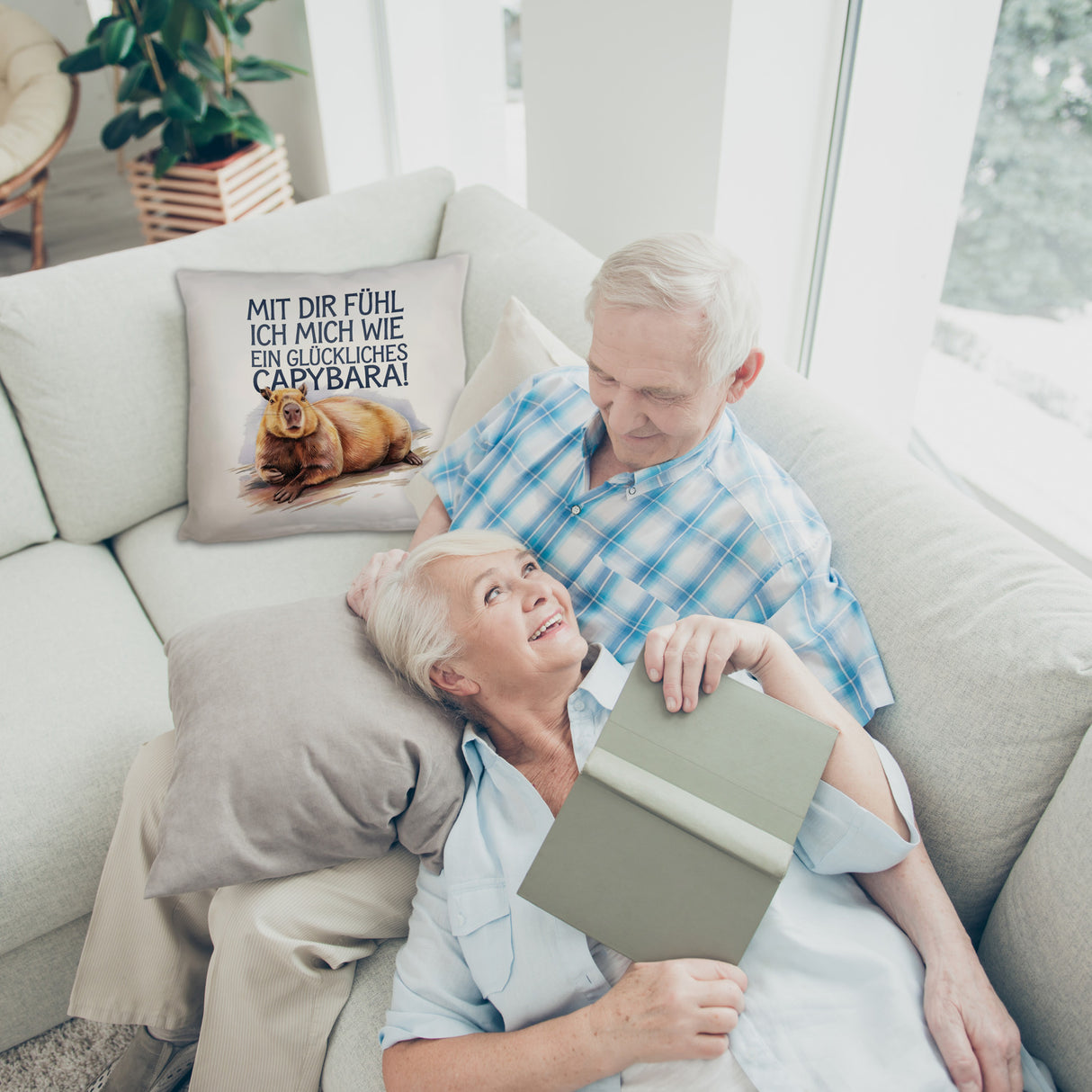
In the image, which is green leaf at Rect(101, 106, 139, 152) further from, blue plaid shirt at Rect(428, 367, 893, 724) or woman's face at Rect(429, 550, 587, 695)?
woman's face at Rect(429, 550, 587, 695)

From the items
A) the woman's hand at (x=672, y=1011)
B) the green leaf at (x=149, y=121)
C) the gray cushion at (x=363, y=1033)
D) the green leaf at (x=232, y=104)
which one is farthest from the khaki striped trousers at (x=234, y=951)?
the green leaf at (x=149, y=121)

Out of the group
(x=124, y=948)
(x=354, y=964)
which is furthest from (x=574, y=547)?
(x=124, y=948)

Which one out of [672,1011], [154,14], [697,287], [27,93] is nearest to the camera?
[672,1011]

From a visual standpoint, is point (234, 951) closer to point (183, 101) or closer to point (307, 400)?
point (307, 400)

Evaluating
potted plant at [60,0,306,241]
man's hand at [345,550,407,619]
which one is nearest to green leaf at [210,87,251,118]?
potted plant at [60,0,306,241]

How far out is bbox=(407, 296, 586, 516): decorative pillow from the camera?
58.5 inches

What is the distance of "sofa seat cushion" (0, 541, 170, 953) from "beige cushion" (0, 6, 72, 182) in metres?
2.30

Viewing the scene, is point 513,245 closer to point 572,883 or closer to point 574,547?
point 574,547

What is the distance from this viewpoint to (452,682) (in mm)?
1062

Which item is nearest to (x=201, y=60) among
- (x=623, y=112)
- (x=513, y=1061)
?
(x=623, y=112)

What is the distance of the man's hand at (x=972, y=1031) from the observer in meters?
0.82

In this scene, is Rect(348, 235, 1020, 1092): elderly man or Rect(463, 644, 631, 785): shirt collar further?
Rect(463, 644, 631, 785): shirt collar

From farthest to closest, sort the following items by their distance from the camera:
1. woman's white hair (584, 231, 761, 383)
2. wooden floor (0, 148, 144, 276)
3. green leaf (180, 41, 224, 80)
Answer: wooden floor (0, 148, 144, 276), green leaf (180, 41, 224, 80), woman's white hair (584, 231, 761, 383)

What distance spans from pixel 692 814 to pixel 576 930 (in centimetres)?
21
